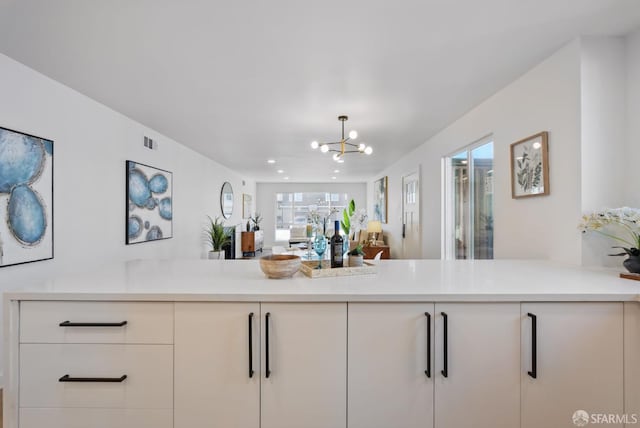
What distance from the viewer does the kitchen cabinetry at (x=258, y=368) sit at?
1.24 metres

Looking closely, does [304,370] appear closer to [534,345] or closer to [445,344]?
[445,344]

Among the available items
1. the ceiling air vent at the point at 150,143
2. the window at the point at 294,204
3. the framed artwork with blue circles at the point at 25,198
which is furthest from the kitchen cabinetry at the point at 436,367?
the window at the point at 294,204

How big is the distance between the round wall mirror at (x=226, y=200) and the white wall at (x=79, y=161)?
9.53 feet

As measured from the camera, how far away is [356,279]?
5.02 feet

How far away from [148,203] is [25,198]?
1629 mm

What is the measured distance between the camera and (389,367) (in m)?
1.25

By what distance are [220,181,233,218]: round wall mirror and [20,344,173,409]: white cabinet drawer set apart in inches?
236

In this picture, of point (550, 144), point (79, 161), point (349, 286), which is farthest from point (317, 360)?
point (79, 161)

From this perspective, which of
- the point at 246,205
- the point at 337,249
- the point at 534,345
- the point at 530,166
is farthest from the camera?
the point at 246,205

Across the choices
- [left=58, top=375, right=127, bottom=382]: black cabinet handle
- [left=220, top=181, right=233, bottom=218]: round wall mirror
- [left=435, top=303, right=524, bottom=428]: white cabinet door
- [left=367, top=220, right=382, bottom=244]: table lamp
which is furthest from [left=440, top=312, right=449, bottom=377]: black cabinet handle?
[left=367, top=220, right=382, bottom=244]: table lamp

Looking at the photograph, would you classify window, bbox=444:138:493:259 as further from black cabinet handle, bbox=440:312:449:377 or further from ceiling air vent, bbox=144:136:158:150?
ceiling air vent, bbox=144:136:158:150

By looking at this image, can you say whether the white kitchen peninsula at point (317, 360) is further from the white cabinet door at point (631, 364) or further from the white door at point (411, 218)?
the white door at point (411, 218)

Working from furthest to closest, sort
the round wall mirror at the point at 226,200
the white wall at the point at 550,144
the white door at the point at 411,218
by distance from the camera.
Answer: the round wall mirror at the point at 226,200 < the white door at the point at 411,218 < the white wall at the point at 550,144

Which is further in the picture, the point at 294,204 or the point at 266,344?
the point at 294,204
